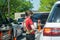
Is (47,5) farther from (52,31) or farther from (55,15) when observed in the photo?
(52,31)

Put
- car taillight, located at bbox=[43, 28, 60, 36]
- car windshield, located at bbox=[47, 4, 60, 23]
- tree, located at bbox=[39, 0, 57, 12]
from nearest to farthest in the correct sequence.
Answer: car taillight, located at bbox=[43, 28, 60, 36] → car windshield, located at bbox=[47, 4, 60, 23] → tree, located at bbox=[39, 0, 57, 12]

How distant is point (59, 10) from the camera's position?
631cm

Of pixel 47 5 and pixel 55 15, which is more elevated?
pixel 55 15

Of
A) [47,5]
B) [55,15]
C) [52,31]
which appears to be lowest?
[47,5]

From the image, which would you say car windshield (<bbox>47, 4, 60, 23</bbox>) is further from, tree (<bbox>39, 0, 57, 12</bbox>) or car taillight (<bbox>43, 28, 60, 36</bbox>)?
tree (<bbox>39, 0, 57, 12</bbox>)

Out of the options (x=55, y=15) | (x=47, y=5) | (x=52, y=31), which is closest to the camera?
(x=52, y=31)

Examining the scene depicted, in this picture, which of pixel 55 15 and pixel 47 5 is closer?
pixel 55 15

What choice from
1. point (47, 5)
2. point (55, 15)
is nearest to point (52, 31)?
point (55, 15)

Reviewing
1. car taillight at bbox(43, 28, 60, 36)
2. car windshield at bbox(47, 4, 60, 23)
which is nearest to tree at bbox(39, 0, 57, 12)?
car windshield at bbox(47, 4, 60, 23)

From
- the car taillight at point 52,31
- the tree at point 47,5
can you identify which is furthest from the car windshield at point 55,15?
the tree at point 47,5

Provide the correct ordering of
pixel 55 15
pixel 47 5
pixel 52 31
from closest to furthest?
pixel 52 31, pixel 55 15, pixel 47 5

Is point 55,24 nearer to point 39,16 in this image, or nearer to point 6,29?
point 6,29

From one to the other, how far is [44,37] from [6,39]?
4605mm

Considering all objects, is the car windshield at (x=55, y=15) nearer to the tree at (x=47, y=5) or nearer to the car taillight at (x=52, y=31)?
the car taillight at (x=52, y=31)
